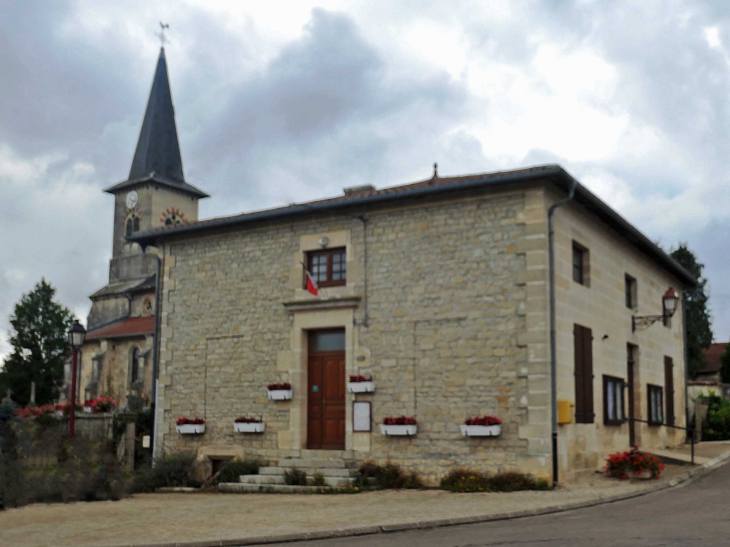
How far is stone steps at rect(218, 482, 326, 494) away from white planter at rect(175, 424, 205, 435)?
1636mm

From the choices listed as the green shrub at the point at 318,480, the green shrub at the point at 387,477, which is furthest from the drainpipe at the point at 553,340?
the green shrub at the point at 318,480

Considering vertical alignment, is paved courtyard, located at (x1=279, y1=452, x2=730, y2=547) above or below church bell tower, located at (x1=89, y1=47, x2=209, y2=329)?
below

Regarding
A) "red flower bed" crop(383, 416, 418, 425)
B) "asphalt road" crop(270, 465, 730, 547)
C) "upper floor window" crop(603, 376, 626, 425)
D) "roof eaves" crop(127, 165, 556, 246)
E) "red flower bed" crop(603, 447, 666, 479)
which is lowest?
"asphalt road" crop(270, 465, 730, 547)

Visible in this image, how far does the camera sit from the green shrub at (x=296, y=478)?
13452 mm

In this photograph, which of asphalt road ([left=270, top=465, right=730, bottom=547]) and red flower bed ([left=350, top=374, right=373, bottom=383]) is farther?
red flower bed ([left=350, top=374, right=373, bottom=383])

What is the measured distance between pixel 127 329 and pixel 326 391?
94.0 ft

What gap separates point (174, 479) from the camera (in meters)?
14.9

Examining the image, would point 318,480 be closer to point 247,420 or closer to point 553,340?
point 247,420

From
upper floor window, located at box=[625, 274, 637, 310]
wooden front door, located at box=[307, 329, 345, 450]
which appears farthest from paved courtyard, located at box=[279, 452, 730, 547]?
upper floor window, located at box=[625, 274, 637, 310]

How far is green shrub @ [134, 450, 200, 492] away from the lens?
14.7 m

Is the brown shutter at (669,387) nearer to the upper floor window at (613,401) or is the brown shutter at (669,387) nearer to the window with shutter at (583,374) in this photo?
the upper floor window at (613,401)

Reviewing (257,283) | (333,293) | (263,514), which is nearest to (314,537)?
(263,514)

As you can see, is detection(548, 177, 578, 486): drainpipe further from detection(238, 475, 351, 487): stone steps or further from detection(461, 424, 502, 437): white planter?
detection(238, 475, 351, 487): stone steps

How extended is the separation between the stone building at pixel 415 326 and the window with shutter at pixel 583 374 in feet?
0.16
